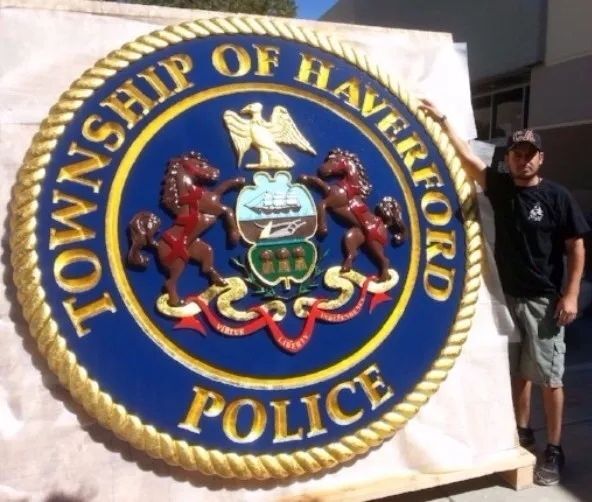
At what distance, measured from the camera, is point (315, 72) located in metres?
2.54

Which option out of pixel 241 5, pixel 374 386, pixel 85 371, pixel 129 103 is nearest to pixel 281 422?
pixel 374 386

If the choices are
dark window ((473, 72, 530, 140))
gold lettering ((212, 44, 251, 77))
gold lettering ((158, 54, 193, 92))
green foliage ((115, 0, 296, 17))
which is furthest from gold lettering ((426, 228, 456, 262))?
green foliage ((115, 0, 296, 17))

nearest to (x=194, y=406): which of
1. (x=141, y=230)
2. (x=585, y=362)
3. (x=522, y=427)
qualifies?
(x=141, y=230)

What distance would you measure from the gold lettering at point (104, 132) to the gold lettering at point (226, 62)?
1.49ft

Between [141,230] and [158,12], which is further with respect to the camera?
[158,12]

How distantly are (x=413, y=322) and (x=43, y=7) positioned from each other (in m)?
1.85

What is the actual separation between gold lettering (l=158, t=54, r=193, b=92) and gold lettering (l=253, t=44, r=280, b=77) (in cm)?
27

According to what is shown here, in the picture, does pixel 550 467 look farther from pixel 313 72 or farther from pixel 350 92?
pixel 313 72

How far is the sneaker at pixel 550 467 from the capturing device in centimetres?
288

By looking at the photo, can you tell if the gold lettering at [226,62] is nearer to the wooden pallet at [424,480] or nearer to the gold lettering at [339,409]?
the gold lettering at [339,409]

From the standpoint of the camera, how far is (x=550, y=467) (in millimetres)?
2914

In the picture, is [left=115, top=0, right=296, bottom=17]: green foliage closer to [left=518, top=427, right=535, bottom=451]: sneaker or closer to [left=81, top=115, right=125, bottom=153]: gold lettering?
[left=81, top=115, right=125, bottom=153]: gold lettering

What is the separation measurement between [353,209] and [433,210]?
15.7 inches

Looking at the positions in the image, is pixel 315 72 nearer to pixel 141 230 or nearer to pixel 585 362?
pixel 141 230
